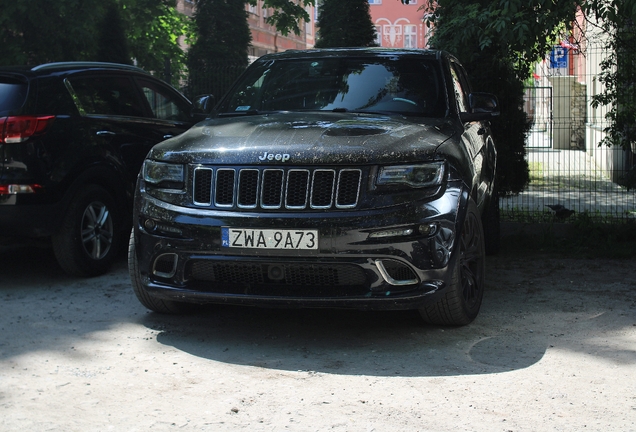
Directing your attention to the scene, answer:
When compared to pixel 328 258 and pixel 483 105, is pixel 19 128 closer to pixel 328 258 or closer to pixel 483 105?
pixel 328 258

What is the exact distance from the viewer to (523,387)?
4910mm

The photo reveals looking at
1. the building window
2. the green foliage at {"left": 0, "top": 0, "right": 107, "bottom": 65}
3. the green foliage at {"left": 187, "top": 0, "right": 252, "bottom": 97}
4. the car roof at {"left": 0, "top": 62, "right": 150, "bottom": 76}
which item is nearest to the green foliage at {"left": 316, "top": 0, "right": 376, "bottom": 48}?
the green foliage at {"left": 187, "top": 0, "right": 252, "bottom": 97}

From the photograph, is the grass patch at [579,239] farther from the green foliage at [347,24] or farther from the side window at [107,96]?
the green foliage at [347,24]

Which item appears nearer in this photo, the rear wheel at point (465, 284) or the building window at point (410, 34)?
the rear wheel at point (465, 284)

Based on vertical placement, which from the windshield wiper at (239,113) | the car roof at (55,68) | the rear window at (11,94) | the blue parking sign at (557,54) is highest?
the blue parking sign at (557,54)

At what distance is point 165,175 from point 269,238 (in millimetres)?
853

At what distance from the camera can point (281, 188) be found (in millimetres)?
5617

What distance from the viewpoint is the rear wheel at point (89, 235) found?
25.5 ft

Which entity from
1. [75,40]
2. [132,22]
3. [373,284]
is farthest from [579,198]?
[132,22]

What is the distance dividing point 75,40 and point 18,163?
31.6 feet

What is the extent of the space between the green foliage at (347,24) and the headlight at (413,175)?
1727cm

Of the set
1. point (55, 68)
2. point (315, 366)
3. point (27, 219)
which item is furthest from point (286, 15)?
point (315, 366)

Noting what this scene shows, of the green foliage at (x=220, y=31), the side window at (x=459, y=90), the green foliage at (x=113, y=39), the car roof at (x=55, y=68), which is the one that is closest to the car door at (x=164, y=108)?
the car roof at (x=55, y=68)

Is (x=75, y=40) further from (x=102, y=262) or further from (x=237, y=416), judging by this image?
(x=237, y=416)
